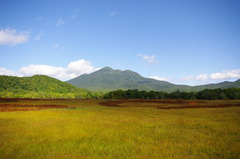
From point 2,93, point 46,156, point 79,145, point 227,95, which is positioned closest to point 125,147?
point 79,145

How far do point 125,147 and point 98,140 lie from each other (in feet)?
7.76

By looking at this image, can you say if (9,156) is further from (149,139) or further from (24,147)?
(149,139)

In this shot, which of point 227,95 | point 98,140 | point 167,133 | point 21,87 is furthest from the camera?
point 21,87

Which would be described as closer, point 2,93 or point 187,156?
point 187,156

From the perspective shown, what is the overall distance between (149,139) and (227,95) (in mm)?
89268

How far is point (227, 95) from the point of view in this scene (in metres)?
85.0

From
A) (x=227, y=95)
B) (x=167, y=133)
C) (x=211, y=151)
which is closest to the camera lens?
(x=211, y=151)

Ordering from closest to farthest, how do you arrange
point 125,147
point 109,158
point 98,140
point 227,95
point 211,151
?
point 109,158 → point 211,151 → point 125,147 → point 98,140 → point 227,95

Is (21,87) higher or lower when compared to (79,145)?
higher

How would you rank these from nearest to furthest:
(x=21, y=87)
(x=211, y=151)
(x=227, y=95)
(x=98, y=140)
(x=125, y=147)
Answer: (x=211, y=151)
(x=125, y=147)
(x=98, y=140)
(x=227, y=95)
(x=21, y=87)

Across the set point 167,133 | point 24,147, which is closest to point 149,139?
point 167,133

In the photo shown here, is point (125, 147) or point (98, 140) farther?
point (98, 140)

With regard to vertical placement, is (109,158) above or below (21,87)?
below

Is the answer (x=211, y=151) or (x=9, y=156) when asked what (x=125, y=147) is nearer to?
(x=211, y=151)
